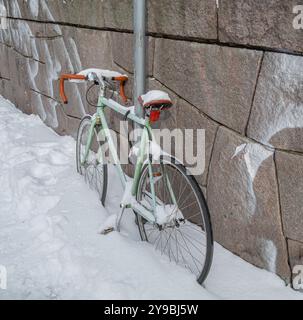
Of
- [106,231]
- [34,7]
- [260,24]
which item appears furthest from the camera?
[34,7]

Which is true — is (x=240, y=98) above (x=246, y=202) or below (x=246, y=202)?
above

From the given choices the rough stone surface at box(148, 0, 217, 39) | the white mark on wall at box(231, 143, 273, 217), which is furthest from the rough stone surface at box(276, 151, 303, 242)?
the rough stone surface at box(148, 0, 217, 39)

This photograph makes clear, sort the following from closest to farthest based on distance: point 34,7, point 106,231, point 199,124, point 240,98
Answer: point 240,98 → point 199,124 → point 106,231 → point 34,7

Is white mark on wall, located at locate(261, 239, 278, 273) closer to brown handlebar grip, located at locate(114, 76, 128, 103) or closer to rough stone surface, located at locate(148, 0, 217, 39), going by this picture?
rough stone surface, located at locate(148, 0, 217, 39)

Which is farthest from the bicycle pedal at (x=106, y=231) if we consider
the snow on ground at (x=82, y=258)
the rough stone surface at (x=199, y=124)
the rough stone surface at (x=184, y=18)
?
the rough stone surface at (x=184, y=18)

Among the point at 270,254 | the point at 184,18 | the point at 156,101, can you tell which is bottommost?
the point at 270,254

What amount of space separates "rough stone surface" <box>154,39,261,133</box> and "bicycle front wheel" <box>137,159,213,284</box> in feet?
1.54

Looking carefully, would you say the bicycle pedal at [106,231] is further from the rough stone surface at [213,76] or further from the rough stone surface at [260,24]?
the rough stone surface at [260,24]

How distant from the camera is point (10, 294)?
2449 mm

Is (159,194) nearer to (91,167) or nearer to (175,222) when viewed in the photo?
(175,222)

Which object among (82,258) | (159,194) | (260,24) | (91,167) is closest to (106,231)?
(82,258)

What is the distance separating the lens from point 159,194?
2838 mm

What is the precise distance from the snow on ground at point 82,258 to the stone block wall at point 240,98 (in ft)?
0.80

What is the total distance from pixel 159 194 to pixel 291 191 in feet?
2.92
